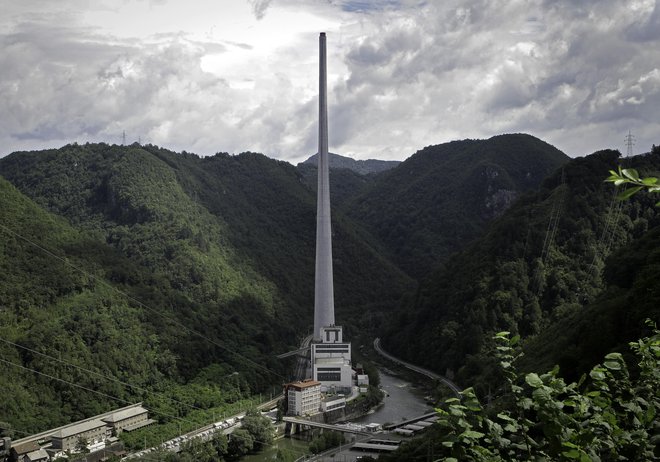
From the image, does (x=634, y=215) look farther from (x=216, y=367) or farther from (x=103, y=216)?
(x=103, y=216)

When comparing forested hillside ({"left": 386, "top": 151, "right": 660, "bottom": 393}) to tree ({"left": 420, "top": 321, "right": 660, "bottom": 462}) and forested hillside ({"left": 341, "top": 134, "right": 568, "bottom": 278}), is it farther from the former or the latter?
tree ({"left": 420, "top": 321, "right": 660, "bottom": 462})

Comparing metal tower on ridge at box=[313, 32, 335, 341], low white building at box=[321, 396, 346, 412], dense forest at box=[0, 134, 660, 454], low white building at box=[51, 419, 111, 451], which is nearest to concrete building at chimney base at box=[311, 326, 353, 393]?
low white building at box=[321, 396, 346, 412]

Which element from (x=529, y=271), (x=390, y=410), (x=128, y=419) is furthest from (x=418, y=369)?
(x=128, y=419)

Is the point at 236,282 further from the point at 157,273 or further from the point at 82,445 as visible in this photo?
the point at 82,445

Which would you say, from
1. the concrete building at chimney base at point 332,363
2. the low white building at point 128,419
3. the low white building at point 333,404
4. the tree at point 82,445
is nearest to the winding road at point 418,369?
the concrete building at chimney base at point 332,363

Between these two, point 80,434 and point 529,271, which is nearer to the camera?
point 80,434

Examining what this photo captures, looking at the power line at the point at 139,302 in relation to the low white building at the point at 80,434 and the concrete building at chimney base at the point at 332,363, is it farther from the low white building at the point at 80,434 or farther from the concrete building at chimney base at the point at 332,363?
the low white building at the point at 80,434

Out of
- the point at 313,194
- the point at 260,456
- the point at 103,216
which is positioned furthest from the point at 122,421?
the point at 313,194
